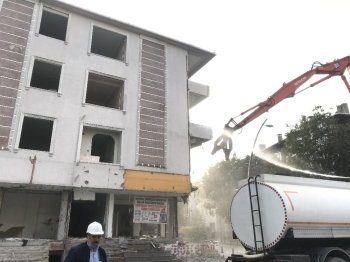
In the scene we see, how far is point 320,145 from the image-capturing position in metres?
22.5

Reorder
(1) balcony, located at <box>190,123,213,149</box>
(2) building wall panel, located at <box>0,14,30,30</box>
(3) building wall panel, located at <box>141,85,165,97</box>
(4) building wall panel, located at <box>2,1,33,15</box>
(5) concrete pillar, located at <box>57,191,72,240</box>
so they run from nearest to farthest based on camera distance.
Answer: (5) concrete pillar, located at <box>57,191,72,240</box>
(2) building wall panel, located at <box>0,14,30,30</box>
(4) building wall panel, located at <box>2,1,33,15</box>
(3) building wall panel, located at <box>141,85,165,97</box>
(1) balcony, located at <box>190,123,213,149</box>

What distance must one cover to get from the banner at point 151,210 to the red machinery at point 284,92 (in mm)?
5361

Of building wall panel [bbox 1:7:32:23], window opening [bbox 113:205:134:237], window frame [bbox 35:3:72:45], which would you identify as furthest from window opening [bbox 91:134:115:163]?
building wall panel [bbox 1:7:32:23]

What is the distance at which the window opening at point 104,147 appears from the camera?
63.0ft

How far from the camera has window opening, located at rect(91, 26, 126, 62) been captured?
65.2 feet

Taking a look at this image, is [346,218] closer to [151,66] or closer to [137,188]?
[137,188]

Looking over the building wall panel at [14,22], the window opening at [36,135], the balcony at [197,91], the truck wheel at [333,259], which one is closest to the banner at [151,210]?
the window opening at [36,135]

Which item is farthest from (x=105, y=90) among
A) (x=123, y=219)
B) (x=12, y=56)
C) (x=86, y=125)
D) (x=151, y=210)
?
(x=123, y=219)

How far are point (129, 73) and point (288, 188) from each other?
13.6 m

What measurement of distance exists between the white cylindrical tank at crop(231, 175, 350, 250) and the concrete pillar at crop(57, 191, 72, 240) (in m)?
10.1

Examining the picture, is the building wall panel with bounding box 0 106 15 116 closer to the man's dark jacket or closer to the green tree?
the man's dark jacket

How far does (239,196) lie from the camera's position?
934 cm

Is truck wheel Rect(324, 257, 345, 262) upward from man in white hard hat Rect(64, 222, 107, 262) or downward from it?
downward

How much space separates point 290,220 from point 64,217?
12.4m
